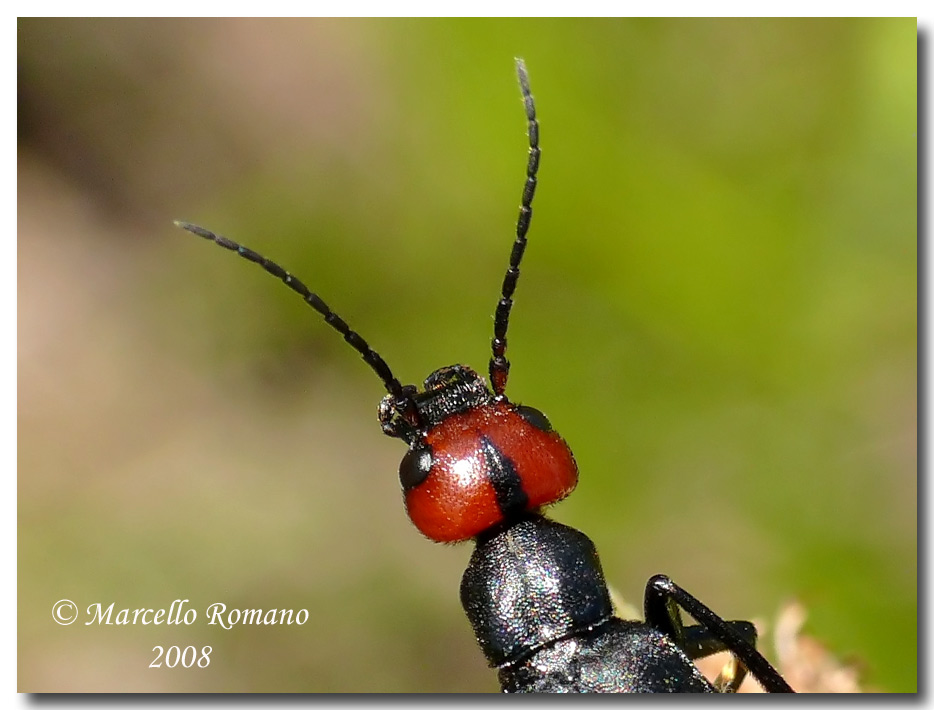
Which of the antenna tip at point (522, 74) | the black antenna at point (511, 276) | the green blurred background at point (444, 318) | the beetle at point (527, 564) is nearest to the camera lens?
the beetle at point (527, 564)

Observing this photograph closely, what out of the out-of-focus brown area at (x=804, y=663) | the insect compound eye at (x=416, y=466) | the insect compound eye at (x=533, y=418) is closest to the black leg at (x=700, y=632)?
the out-of-focus brown area at (x=804, y=663)

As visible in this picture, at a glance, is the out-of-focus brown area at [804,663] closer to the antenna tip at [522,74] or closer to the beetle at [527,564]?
the beetle at [527,564]

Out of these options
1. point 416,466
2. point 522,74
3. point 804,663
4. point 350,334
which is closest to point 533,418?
point 416,466

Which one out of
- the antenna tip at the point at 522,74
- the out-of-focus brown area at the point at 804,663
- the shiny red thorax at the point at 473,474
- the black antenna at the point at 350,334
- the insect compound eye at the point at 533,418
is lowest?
the out-of-focus brown area at the point at 804,663

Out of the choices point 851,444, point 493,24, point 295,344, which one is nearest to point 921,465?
point 851,444

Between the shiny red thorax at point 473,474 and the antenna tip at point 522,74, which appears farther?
the antenna tip at point 522,74

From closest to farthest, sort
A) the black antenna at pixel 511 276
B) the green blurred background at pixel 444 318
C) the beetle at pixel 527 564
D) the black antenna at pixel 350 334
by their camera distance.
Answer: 1. the beetle at pixel 527 564
2. the black antenna at pixel 350 334
3. the black antenna at pixel 511 276
4. the green blurred background at pixel 444 318

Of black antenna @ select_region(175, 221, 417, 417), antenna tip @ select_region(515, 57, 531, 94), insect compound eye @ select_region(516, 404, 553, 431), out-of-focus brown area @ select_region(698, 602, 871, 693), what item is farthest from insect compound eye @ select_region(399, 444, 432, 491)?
antenna tip @ select_region(515, 57, 531, 94)
